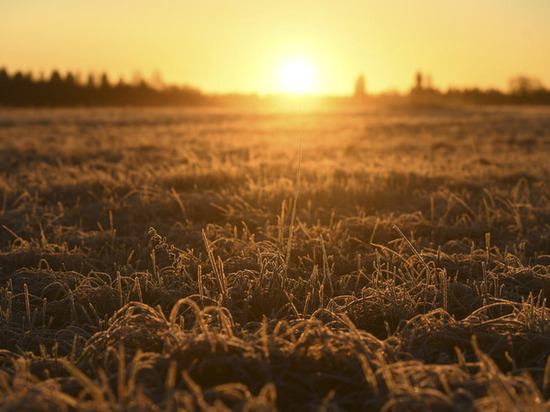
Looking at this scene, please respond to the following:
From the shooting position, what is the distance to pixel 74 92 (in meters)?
→ 59.8

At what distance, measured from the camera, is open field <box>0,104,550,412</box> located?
1.86 m

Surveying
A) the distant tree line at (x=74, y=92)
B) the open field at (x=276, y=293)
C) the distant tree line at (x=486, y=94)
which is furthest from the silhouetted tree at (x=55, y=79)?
the open field at (x=276, y=293)

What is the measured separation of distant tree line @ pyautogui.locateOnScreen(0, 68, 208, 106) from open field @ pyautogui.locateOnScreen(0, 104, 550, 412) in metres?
56.9

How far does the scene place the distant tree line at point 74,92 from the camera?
Result: 57.6 metres

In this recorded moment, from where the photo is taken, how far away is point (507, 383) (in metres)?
1.71

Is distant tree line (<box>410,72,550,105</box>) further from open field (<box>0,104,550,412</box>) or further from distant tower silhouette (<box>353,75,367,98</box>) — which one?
open field (<box>0,104,550,412</box>)

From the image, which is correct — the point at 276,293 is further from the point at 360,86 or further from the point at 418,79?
the point at 360,86

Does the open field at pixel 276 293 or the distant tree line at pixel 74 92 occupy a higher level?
the distant tree line at pixel 74 92

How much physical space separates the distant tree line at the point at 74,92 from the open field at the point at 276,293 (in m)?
56.9

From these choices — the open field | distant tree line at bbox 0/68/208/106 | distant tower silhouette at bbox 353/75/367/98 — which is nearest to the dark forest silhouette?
distant tree line at bbox 0/68/208/106

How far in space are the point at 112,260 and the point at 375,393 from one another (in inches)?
96.6

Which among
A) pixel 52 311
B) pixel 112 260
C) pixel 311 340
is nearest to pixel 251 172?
pixel 112 260

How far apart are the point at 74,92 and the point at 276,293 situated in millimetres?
63774

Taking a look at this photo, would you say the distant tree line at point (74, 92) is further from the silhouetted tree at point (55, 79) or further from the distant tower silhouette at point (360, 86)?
the distant tower silhouette at point (360, 86)
